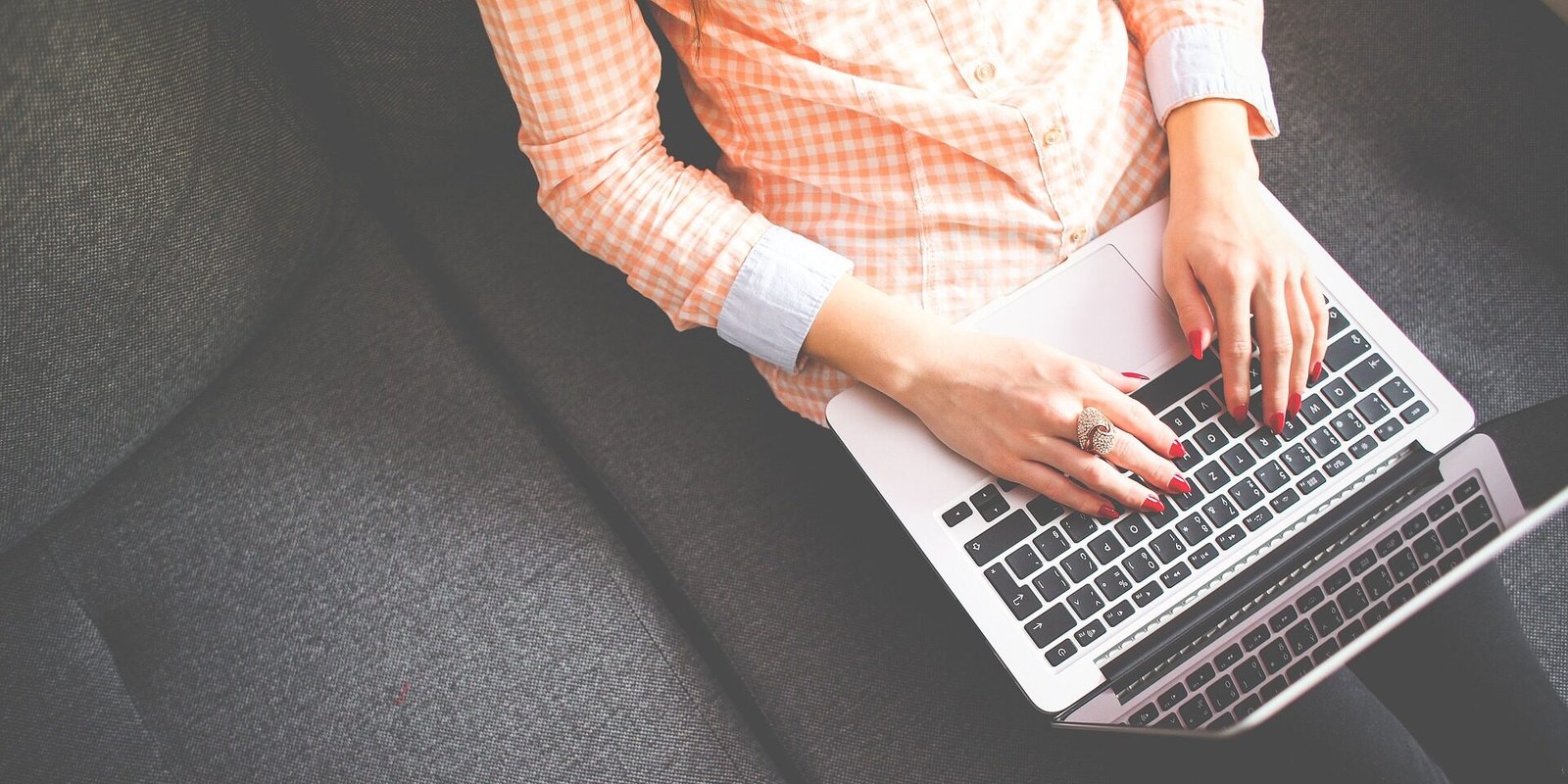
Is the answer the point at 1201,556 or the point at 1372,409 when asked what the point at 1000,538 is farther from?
the point at 1372,409

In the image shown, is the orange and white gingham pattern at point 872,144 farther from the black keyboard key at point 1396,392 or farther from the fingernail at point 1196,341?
→ the black keyboard key at point 1396,392

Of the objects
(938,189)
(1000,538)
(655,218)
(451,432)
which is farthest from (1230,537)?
(451,432)

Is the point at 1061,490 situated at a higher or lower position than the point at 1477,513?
higher

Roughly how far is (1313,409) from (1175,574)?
0.68ft

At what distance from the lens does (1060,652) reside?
0.80 metres

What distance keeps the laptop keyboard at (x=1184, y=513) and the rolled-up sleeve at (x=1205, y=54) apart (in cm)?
28

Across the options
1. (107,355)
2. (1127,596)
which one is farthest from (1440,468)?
(107,355)

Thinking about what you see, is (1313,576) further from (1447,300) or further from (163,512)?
(163,512)

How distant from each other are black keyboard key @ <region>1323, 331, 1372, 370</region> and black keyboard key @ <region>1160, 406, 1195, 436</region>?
14 centimetres

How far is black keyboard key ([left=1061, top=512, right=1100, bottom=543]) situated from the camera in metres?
0.83

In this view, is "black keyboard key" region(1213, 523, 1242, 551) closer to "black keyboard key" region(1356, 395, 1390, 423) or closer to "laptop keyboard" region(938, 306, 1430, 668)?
"laptop keyboard" region(938, 306, 1430, 668)

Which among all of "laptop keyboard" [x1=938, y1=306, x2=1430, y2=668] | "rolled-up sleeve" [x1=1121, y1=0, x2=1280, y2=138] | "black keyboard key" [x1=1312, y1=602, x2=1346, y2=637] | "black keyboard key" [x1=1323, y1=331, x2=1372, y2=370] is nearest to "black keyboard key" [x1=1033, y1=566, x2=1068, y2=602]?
"laptop keyboard" [x1=938, y1=306, x2=1430, y2=668]

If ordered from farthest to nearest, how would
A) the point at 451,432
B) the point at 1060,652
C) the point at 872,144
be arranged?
the point at 451,432
the point at 872,144
the point at 1060,652

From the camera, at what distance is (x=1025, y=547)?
830 millimetres
